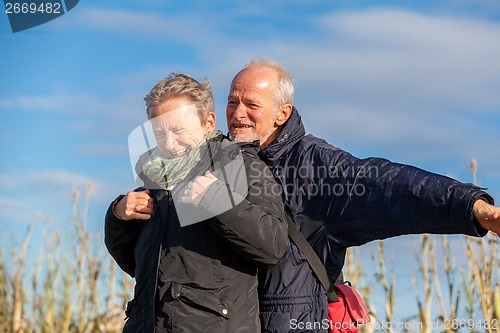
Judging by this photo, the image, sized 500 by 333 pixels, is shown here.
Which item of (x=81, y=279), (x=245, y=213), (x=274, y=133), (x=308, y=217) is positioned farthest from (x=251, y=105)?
(x=81, y=279)

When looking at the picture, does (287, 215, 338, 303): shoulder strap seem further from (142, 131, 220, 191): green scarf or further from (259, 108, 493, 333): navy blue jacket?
(142, 131, 220, 191): green scarf

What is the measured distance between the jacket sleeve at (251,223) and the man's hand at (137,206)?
338mm

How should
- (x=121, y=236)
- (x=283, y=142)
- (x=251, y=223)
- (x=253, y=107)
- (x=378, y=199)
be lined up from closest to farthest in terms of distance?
(x=251, y=223), (x=121, y=236), (x=378, y=199), (x=283, y=142), (x=253, y=107)

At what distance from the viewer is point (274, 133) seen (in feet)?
12.2

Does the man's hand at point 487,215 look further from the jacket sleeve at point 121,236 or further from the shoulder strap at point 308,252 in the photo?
the jacket sleeve at point 121,236

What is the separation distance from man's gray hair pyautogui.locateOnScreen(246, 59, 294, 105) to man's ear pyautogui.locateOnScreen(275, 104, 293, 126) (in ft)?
0.08

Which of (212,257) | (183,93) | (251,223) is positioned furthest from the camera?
(183,93)

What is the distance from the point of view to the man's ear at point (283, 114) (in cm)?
371

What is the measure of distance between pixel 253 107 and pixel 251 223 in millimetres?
1065

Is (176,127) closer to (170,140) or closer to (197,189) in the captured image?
(170,140)

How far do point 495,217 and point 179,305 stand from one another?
114 cm

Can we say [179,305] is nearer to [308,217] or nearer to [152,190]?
[152,190]

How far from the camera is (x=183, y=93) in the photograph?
2963mm

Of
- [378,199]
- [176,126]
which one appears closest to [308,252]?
[378,199]
